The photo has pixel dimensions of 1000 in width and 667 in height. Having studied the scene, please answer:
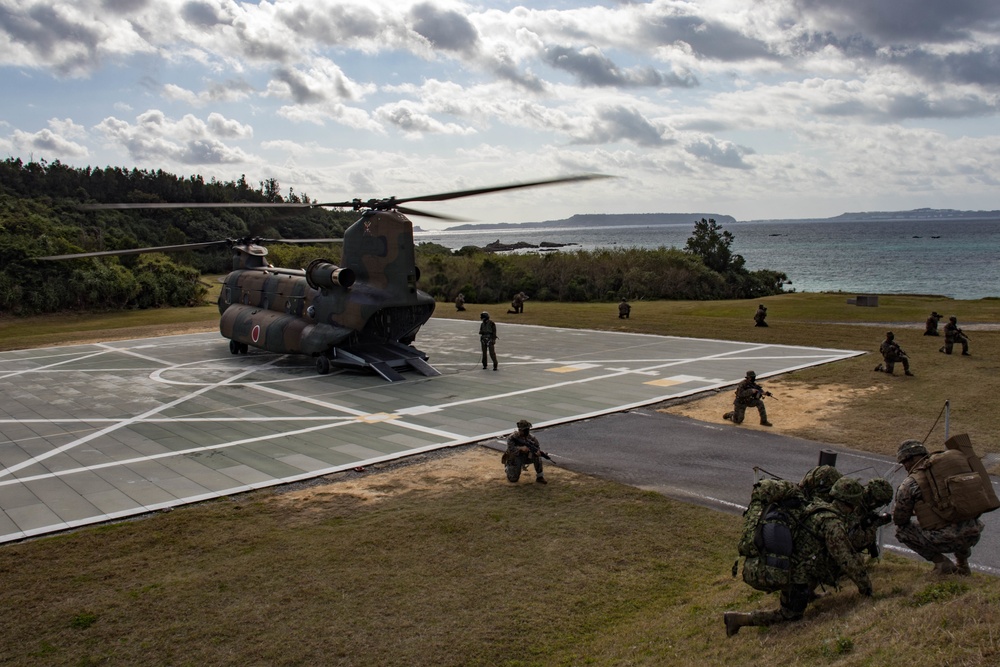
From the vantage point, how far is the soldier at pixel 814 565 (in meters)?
6.58

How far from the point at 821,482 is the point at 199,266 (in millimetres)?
77841

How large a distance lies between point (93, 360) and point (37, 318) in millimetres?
21662

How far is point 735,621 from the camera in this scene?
6750 mm

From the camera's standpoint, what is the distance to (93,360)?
28094mm

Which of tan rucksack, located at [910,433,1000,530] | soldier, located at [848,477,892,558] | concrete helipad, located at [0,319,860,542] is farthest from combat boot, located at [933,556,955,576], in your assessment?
concrete helipad, located at [0,319,860,542]

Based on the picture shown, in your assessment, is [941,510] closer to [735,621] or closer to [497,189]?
[735,621]

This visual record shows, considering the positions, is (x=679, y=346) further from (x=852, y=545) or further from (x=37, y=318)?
(x=37, y=318)

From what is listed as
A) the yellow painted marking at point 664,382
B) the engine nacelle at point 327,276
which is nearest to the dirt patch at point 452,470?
the yellow painted marking at point 664,382

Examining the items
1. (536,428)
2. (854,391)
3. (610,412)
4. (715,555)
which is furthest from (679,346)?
(715,555)

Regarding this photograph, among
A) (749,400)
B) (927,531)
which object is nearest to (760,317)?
(749,400)

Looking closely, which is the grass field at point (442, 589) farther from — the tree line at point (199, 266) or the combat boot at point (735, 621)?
the tree line at point (199, 266)

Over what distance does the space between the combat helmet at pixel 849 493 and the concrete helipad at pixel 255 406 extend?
9.24 metres

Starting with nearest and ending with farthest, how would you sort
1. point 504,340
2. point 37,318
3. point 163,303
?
point 504,340 < point 37,318 < point 163,303

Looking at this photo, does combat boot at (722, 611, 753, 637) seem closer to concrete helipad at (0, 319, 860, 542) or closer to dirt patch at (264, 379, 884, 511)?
dirt patch at (264, 379, 884, 511)
